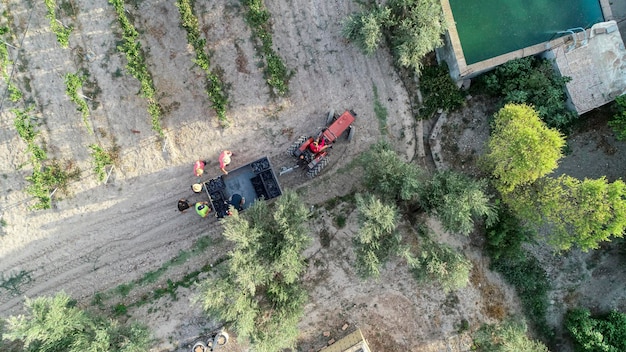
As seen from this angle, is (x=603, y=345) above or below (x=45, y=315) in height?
below

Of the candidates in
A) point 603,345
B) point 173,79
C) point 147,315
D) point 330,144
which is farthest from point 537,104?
point 147,315

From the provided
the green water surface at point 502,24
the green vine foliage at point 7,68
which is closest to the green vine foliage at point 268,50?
the green water surface at point 502,24

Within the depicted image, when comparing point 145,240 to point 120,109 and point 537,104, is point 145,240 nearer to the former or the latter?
point 120,109

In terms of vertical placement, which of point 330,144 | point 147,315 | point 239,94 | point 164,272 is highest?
point 239,94

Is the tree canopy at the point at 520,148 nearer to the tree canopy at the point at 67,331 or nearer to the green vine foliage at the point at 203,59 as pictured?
the green vine foliage at the point at 203,59

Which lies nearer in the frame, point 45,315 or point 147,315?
point 45,315
